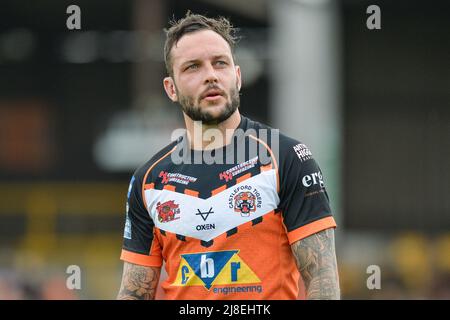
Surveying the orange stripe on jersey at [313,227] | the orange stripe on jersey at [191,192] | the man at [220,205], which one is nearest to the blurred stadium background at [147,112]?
the man at [220,205]

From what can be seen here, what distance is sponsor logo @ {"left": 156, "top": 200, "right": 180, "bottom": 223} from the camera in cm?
528

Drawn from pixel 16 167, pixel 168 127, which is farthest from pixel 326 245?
pixel 16 167

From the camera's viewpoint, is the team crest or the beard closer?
the team crest

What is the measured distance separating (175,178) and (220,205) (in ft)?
1.14

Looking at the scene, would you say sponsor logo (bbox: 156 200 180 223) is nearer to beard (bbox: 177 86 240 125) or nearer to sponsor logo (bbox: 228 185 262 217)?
sponsor logo (bbox: 228 185 262 217)

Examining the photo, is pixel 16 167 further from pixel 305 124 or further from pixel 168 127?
pixel 305 124

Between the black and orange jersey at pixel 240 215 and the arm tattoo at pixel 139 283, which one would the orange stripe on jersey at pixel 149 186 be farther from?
the arm tattoo at pixel 139 283

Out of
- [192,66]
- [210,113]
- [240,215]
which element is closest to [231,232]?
[240,215]

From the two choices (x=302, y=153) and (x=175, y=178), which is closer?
(x=302, y=153)

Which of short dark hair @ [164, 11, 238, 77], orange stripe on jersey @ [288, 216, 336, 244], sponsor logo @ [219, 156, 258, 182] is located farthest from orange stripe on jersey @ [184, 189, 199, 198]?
short dark hair @ [164, 11, 238, 77]

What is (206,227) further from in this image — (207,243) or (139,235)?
(139,235)

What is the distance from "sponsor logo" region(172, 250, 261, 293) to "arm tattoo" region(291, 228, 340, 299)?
0.87 ft

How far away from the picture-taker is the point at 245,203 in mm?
5121

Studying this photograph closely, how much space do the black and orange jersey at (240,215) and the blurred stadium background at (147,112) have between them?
13.5m
